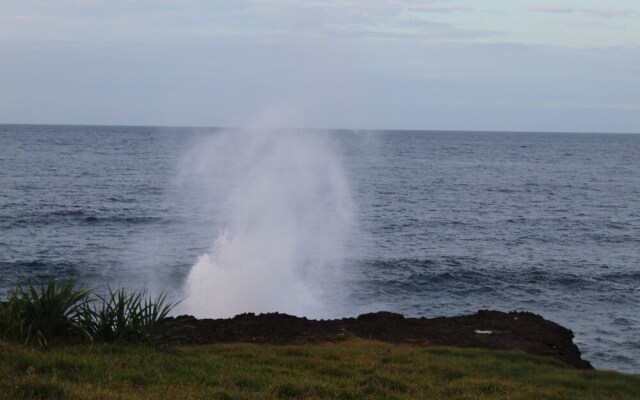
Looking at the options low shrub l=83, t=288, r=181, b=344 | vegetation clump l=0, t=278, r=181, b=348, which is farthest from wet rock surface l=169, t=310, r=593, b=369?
vegetation clump l=0, t=278, r=181, b=348

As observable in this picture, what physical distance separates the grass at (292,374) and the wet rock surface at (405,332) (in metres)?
0.86

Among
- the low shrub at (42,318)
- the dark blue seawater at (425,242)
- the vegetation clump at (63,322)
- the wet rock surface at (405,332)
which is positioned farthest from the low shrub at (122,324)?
the dark blue seawater at (425,242)

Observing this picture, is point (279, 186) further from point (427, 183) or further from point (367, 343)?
point (367, 343)

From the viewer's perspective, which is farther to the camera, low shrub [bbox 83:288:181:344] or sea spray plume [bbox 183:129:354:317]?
sea spray plume [bbox 183:129:354:317]

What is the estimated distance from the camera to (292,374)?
11.5 meters

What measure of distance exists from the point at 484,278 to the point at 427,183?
4503 cm

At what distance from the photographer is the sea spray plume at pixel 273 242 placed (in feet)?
78.0

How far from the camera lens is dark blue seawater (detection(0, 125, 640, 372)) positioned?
82.7ft

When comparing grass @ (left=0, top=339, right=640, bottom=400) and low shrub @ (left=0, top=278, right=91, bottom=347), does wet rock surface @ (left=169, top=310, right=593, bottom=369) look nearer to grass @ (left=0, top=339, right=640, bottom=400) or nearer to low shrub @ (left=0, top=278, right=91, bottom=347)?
grass @ (left=0, top=339, right=640, bottom=400)

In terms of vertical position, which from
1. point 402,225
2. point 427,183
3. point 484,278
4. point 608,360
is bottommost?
point 608,360

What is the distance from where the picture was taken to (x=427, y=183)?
2906 inches

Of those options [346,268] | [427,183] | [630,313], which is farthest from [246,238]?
[427,183]

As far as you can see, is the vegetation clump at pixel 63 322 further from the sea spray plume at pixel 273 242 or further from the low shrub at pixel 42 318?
the sea spray plume at pixel 273 242

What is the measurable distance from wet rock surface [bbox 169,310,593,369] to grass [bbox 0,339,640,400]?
86cm
